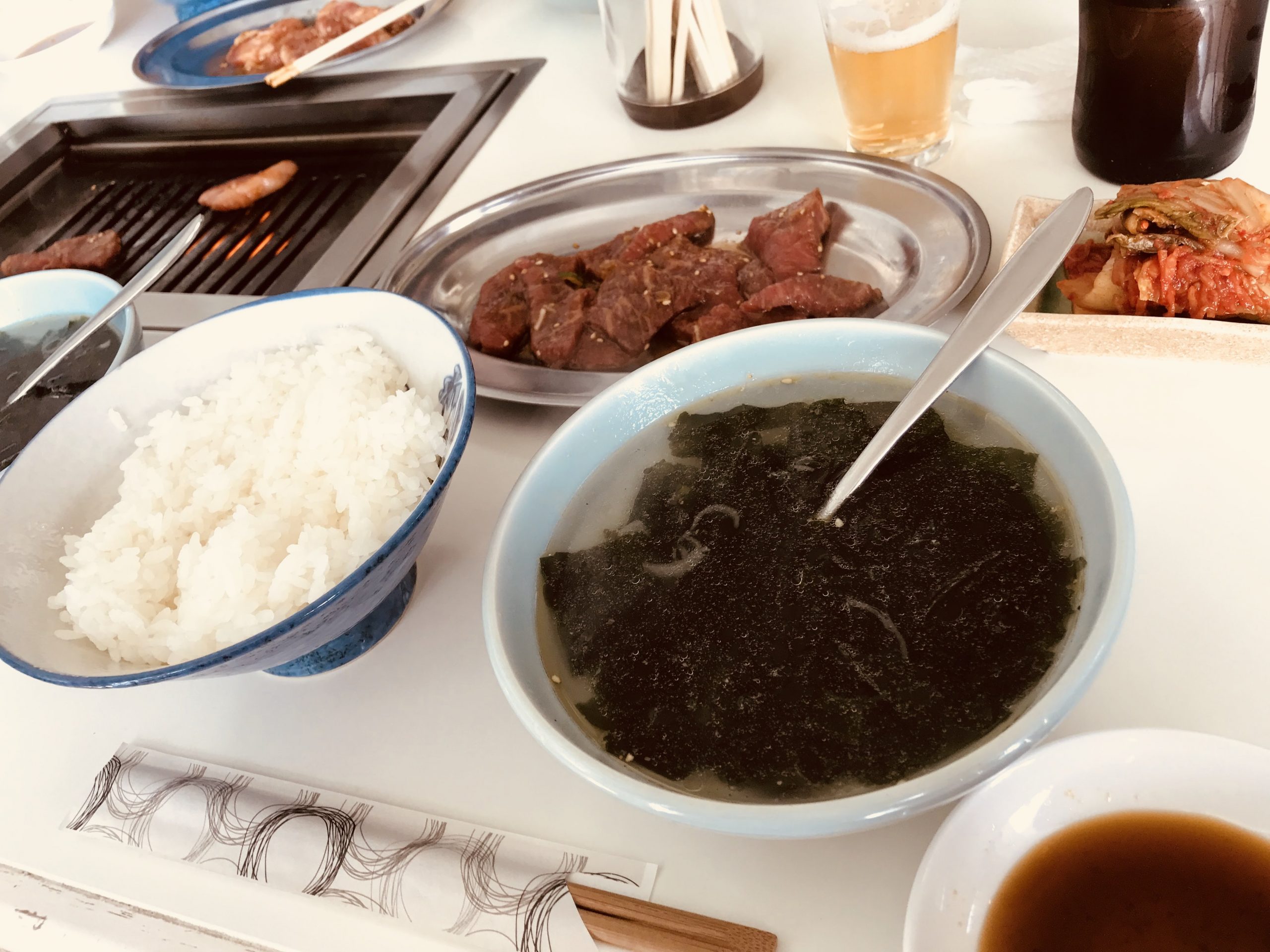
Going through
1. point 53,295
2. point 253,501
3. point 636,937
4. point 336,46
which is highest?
point 336,46

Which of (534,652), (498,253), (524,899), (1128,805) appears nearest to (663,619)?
(534,652)

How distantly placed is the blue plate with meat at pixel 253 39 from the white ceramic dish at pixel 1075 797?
2.26 meters

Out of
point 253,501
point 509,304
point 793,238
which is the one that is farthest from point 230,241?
point 793,238

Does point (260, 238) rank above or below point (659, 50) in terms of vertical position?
below

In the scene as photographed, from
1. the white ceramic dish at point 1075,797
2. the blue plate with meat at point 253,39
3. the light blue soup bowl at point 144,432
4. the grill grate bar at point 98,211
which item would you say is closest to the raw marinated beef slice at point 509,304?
the light blue soup bowl at point 144,432

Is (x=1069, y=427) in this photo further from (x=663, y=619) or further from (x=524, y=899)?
(x=524, y=899)

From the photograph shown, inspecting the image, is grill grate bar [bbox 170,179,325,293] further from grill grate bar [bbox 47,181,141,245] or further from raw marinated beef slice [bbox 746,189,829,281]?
raw marinated beef slice [bbox 746,189,829,281]

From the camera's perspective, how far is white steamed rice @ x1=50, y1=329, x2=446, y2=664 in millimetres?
982

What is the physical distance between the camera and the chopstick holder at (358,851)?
863 millimetres

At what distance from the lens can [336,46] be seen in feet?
7.33

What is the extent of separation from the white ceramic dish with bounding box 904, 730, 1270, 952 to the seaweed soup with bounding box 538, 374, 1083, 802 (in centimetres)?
5

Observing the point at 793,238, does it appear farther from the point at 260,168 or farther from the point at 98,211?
the point at 98,211

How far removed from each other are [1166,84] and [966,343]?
589 mm

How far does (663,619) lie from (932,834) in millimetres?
303
